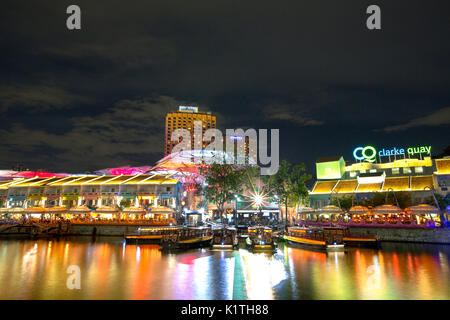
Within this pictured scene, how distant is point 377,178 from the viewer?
60.8 meters

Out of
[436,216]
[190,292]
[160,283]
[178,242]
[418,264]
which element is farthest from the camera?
[436,216]

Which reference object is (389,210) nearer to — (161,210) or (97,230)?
(161,210)

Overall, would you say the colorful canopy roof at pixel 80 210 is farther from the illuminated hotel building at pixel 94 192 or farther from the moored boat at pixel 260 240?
the moored boat at pixel 260 240

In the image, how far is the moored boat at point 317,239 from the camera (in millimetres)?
31053

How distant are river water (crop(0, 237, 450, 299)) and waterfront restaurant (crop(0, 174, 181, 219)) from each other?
2963 centimetres

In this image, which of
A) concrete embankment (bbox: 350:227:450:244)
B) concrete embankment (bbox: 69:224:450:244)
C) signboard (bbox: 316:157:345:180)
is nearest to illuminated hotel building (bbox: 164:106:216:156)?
signboard (bbox: 316:157:345:180)

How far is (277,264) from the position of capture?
23.7 m

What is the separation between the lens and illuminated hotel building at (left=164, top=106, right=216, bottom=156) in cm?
16675

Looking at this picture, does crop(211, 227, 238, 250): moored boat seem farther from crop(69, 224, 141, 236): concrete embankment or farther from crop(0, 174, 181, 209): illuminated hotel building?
crop(0, 174, 181, 209): illuminated hotel building

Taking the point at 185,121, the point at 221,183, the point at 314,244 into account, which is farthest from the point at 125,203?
the point at 185,121

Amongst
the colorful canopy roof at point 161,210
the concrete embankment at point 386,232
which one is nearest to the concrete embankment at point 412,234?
the concrete embankment at point 386,232
